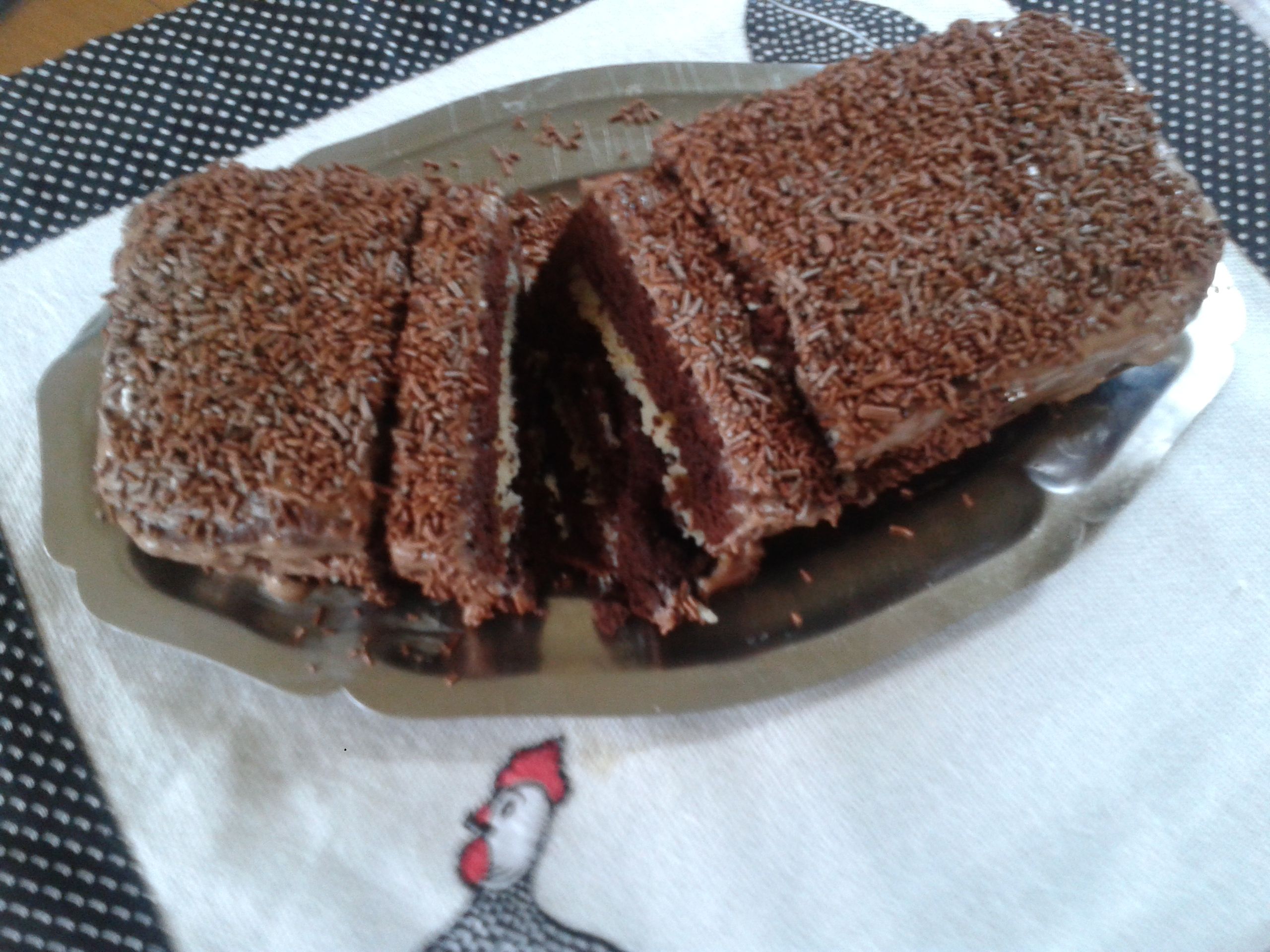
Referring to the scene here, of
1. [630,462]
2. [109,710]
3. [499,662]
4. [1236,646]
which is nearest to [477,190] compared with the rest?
[630,462]

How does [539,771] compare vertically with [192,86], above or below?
below

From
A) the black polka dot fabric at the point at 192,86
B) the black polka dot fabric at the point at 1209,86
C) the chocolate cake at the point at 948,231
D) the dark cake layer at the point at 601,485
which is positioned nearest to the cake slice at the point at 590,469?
the dark cake layer at the point at 601,485

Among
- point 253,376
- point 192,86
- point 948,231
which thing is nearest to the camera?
point 253,376

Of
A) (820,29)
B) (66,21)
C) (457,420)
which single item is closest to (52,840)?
(457,420)

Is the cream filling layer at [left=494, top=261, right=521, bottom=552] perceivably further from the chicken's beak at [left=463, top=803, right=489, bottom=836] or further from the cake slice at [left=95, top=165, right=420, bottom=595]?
the chicken's beak at [left=463, top=803, right=489, bottom=836]

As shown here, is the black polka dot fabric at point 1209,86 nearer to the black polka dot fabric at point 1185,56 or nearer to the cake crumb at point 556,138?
the black polka dot fabric at point 1185,56

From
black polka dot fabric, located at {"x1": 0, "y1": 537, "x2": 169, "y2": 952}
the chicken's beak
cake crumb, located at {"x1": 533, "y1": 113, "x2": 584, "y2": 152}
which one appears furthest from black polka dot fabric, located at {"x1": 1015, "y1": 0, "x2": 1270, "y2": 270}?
black polka dot fabric, located at {"x1": 0, "y1": 537, "x2": 169, "y2": 952}

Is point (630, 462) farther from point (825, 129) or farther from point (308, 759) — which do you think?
point (308, 759)

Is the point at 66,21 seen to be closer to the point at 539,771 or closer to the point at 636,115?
the point at 636,115
